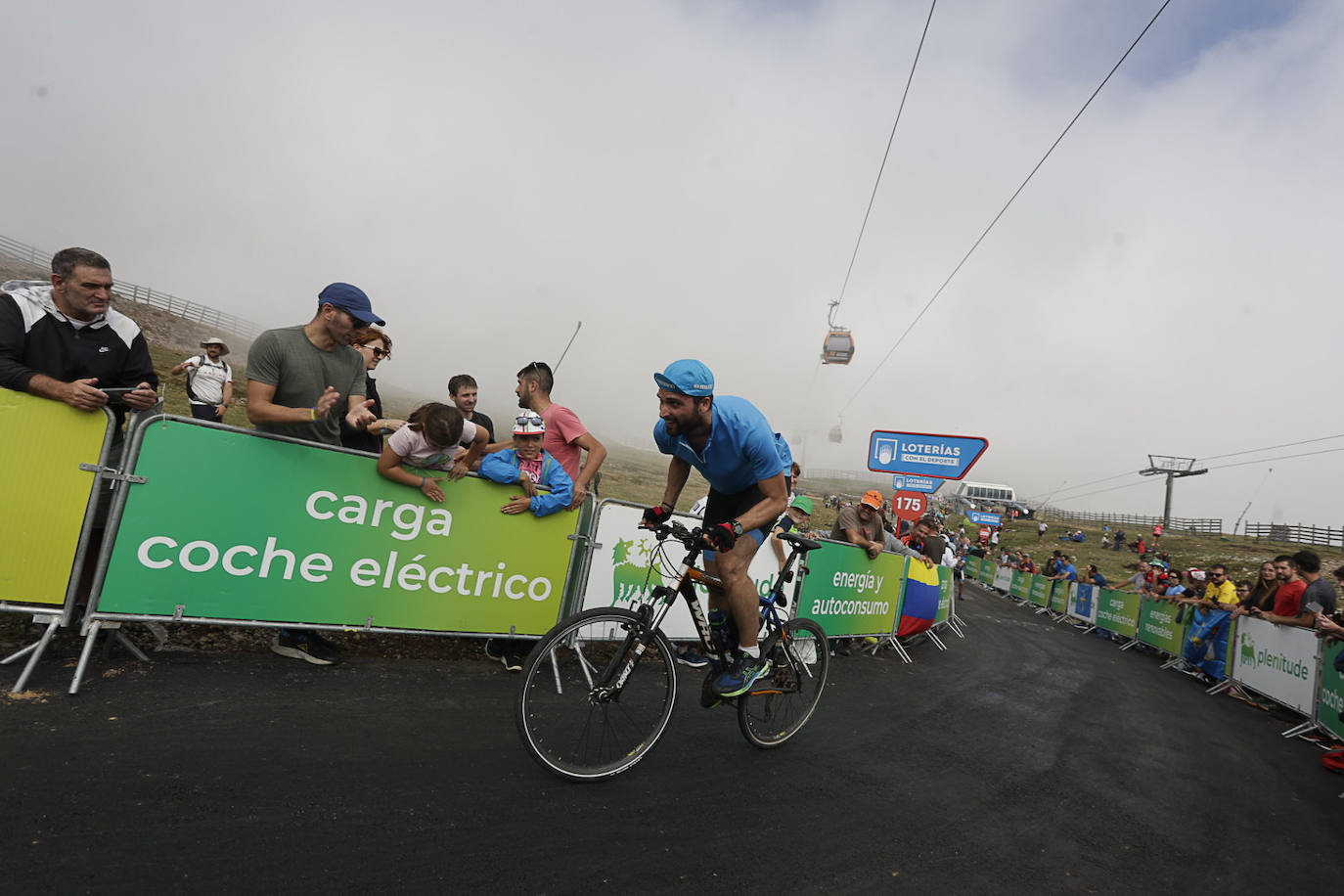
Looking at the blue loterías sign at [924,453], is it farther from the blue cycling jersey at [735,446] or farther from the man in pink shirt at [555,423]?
the blue cycling jersey at [735,446]

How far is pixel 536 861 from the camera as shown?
102 inches

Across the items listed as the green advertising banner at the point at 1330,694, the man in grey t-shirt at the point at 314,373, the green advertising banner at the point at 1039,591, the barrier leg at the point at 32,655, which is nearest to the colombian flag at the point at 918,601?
the green advertising banner at the point at 1330,694

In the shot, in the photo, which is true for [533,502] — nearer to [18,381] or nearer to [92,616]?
[92,616]

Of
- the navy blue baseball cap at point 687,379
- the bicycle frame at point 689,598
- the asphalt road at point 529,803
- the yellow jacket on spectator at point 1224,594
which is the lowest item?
the asphalt road at point 529,803

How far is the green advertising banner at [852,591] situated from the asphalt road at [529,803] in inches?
83.0

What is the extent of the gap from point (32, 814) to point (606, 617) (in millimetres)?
2259

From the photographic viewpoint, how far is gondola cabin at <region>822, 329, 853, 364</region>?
41.3 meters

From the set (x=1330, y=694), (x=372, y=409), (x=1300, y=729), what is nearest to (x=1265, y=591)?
(x=1330, y=694)

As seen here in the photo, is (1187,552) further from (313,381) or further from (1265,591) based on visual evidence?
(313,381)

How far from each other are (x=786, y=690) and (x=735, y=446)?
1790 millimetres

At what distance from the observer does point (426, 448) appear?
4566 millimetres

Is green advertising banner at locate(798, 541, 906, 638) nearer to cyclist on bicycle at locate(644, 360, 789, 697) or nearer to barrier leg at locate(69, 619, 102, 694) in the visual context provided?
cyclist on bicycle at locate(644, 360, 789, 697)

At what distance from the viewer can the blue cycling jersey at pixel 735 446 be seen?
12.1ft

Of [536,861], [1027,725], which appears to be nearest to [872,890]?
[536,861]
